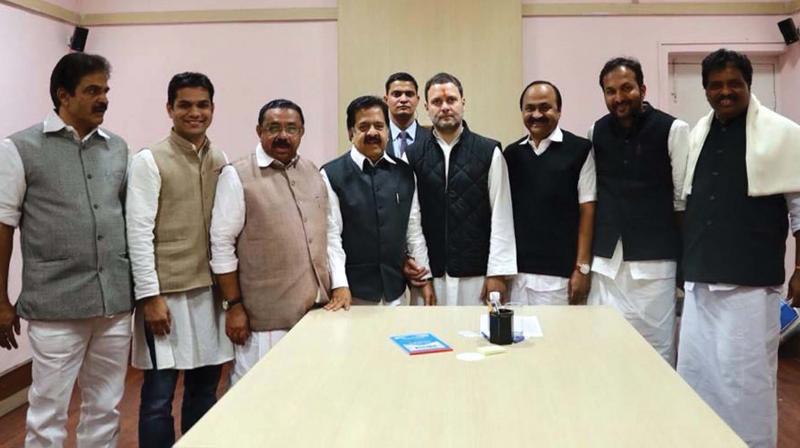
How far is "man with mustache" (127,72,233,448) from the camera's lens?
6.93ft

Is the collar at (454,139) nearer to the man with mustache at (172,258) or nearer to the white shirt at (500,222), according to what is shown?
the white shirt at (500,222)

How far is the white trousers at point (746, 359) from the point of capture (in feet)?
7.14

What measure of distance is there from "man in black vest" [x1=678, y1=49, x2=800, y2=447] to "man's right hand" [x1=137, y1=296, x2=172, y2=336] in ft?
6.41

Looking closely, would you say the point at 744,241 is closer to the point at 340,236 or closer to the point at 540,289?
the point at 540,289

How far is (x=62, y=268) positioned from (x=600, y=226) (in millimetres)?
2053

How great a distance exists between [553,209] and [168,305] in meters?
1.58

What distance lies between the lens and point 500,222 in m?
2.52

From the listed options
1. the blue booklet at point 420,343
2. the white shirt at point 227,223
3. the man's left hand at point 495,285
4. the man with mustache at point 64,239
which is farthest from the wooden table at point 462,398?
the man with mustache at point 64,239

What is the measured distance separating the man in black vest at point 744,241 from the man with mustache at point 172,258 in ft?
6.09

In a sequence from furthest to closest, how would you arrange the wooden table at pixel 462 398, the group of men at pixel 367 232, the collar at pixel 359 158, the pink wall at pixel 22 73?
the pink wall at pixel 22 73 < the collar at pixel 359 158 < the group of men at pixel 367 232 < the wooden table at pixel 462 398

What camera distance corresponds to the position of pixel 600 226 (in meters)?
2.53

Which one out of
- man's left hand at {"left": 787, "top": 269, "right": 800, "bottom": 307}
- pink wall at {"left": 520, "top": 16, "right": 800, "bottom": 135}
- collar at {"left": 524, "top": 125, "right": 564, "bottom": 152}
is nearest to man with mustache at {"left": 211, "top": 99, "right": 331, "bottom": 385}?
collar at {"left": 524, "top": 125, "right": 564, "bottom": 152}

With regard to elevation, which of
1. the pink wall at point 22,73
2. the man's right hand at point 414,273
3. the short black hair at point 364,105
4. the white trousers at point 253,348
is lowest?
the white trousers at point 253,348

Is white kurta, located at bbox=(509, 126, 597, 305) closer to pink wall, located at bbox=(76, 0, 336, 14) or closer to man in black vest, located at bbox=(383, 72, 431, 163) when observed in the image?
man in black vest, located at bbox=(383, 72, 431, 163)
